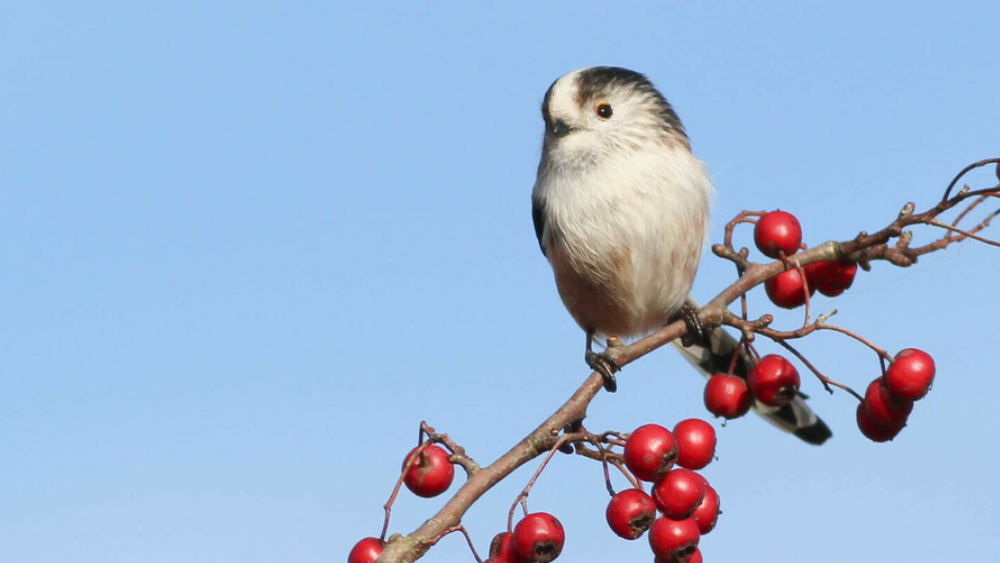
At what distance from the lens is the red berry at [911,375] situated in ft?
9.81

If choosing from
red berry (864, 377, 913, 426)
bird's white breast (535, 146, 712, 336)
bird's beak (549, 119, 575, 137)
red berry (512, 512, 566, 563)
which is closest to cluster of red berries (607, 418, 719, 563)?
red berry (512, 512, 566, 563)

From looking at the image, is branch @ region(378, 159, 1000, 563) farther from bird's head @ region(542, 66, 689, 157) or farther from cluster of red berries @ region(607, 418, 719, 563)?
bird's head @ region(542, 66, 689, 157)

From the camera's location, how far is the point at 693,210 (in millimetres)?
4711

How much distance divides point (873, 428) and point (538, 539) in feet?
3.70

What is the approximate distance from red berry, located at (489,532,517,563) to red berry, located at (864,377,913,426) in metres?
1.12

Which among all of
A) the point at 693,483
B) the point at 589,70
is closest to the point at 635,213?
the point at 589,70

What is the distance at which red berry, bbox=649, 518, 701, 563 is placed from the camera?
2791 millimetres

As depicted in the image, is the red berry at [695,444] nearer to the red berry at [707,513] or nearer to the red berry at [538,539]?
the red berry at [707,513]

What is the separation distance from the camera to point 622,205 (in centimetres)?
454

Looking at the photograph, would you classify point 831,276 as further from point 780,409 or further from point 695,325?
point 780,409

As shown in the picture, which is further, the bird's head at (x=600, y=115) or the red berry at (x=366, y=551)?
the bird's head at (x=600, y=115)

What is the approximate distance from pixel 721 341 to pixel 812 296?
1.65 m

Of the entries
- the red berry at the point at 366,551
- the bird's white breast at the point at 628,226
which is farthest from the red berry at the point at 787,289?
the red berry at the point at 366,551

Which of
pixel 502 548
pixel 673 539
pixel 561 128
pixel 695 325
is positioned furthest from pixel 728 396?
pixel 561 128
